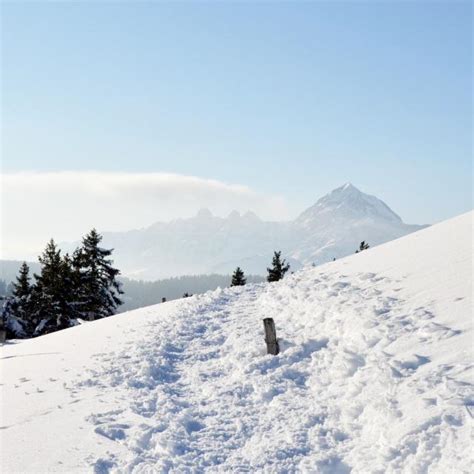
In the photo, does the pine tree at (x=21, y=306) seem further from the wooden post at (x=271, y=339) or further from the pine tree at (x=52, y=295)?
the wooden post at (x=271, y=339)

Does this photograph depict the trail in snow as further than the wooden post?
No

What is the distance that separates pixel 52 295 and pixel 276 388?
3299 centimetres

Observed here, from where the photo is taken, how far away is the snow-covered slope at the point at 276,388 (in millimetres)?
7434

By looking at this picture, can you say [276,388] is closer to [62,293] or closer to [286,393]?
[286,393]

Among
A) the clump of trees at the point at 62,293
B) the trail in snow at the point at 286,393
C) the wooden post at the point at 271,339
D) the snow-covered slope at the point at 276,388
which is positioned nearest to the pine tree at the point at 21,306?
the clump of trees at the point at 62,293

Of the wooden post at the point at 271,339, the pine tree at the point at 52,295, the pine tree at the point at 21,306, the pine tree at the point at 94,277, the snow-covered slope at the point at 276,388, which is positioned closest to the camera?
the snow-covered slope at the point at 276,388

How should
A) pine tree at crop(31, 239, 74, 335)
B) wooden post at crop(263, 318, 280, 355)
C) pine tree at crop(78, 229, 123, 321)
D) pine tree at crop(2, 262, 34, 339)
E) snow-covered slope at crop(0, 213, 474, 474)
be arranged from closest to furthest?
snow-covered slope at crop(0, 213, 474, 474) → wooden post at crop(263, 318, 280, 355) → pine tree at crop(31, 239, 74, 335) → pine tree at crop(2, 262, 34, 339) → pine tree at crop(78, 229, 123, 321)

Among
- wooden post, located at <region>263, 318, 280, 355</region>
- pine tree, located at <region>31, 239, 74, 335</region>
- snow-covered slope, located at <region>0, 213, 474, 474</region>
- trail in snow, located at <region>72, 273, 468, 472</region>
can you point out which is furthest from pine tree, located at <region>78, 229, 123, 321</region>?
wooden post, located at <region>263, 318, 280, 355</region>

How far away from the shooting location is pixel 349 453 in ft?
25.2

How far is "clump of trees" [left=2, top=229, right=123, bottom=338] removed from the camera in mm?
38500

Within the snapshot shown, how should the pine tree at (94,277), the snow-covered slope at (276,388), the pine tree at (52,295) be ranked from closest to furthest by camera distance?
the snow-covered slope at (276,388) → the pine tree at (52,295) → the pine tree at (94,277)

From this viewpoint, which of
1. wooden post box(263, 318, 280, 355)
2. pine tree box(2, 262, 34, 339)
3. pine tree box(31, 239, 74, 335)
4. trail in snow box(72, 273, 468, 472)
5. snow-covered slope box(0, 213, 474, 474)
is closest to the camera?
snow-covered slope box(0, 213, 474, 474)

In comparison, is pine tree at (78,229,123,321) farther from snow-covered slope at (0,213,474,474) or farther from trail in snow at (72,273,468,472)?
trail in snow at (72,273,468,472)

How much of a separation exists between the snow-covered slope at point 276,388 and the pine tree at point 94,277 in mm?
24829
